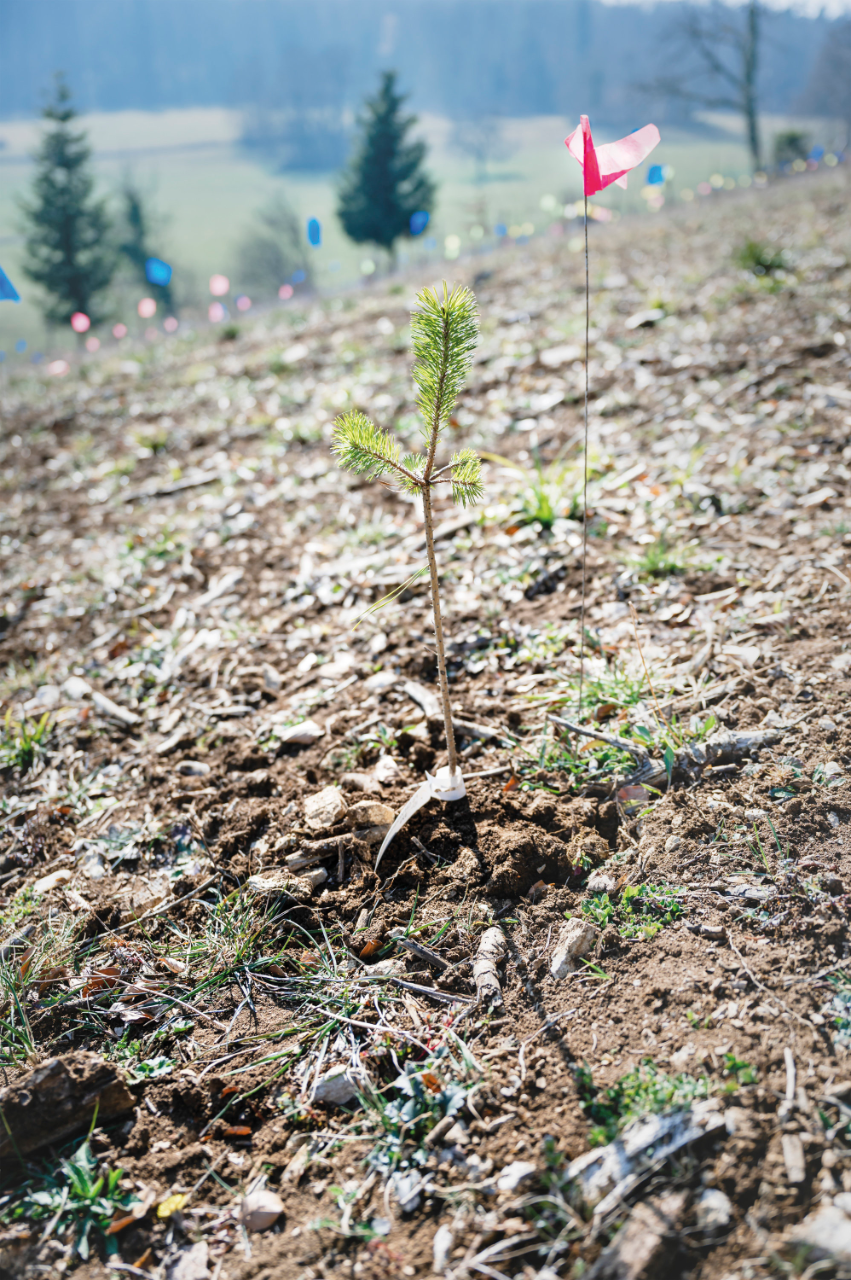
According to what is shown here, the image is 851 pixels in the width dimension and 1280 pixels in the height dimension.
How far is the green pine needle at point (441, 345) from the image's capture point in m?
1.71

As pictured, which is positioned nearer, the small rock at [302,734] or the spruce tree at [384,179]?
the small rock at [302,734]

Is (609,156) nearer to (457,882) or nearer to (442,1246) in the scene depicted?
(457,882)

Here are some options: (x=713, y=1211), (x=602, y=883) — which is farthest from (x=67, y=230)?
(x=713, y=1211)

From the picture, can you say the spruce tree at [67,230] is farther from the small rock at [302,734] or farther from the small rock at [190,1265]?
the small rock at [190,1265]

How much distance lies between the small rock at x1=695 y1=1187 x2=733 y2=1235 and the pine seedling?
150cm

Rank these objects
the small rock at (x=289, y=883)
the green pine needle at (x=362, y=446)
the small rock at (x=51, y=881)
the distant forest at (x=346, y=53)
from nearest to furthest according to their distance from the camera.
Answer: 1. the green pine needle at (x=362, y=446)
2. the small rock at (x=289, y=883)
3. the small rock at (x=51, y=881)
4. the distant forest at (x=346, y=53)

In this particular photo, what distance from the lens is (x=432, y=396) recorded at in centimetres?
184

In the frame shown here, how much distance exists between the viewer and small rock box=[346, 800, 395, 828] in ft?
7.50

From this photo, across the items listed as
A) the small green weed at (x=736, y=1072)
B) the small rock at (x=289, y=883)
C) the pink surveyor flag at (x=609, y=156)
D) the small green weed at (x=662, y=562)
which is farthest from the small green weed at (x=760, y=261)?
the small green weed at (x=736, y=1072)

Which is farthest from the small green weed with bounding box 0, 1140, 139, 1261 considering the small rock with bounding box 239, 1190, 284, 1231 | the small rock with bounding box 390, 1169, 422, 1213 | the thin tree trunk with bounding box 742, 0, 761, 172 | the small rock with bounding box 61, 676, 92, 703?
the thin tree trunk with bounding box 742, 0, 761, 172

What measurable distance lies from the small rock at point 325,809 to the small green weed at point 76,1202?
40.4 inches

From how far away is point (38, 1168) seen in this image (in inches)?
64.4

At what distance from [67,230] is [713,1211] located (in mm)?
30930

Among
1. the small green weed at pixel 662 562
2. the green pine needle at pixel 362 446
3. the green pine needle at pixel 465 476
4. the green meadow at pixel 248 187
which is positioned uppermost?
the green meadow at pixel 248 187
